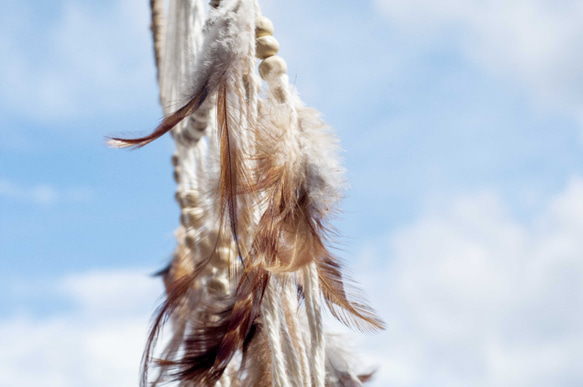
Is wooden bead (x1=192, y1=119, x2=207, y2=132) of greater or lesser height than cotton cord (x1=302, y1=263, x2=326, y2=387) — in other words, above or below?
above

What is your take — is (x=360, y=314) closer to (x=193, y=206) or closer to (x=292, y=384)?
(x=292, y=384)

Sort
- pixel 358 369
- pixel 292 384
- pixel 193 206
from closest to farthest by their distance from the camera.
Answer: pixel 292 384 → pixel 358 369 → pixel 193 206

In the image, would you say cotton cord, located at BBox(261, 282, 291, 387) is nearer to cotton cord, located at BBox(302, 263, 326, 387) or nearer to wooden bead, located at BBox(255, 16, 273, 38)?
cotton cord, located at BBox(302, 263, 326, 387)

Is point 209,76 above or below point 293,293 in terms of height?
above

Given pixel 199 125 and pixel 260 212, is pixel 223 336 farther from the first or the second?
pixel 199 125

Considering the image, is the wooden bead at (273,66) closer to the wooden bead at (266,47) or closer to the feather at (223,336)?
the wooden bead at (266,47)

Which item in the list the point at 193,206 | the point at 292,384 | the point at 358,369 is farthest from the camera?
the point at 193,206

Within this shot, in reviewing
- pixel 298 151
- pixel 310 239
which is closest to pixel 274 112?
pixel 298 151

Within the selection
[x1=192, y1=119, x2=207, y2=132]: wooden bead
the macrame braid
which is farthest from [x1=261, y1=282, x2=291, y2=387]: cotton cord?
[x1=192, y1=119, x2=207, y2=132]: wooden bead
